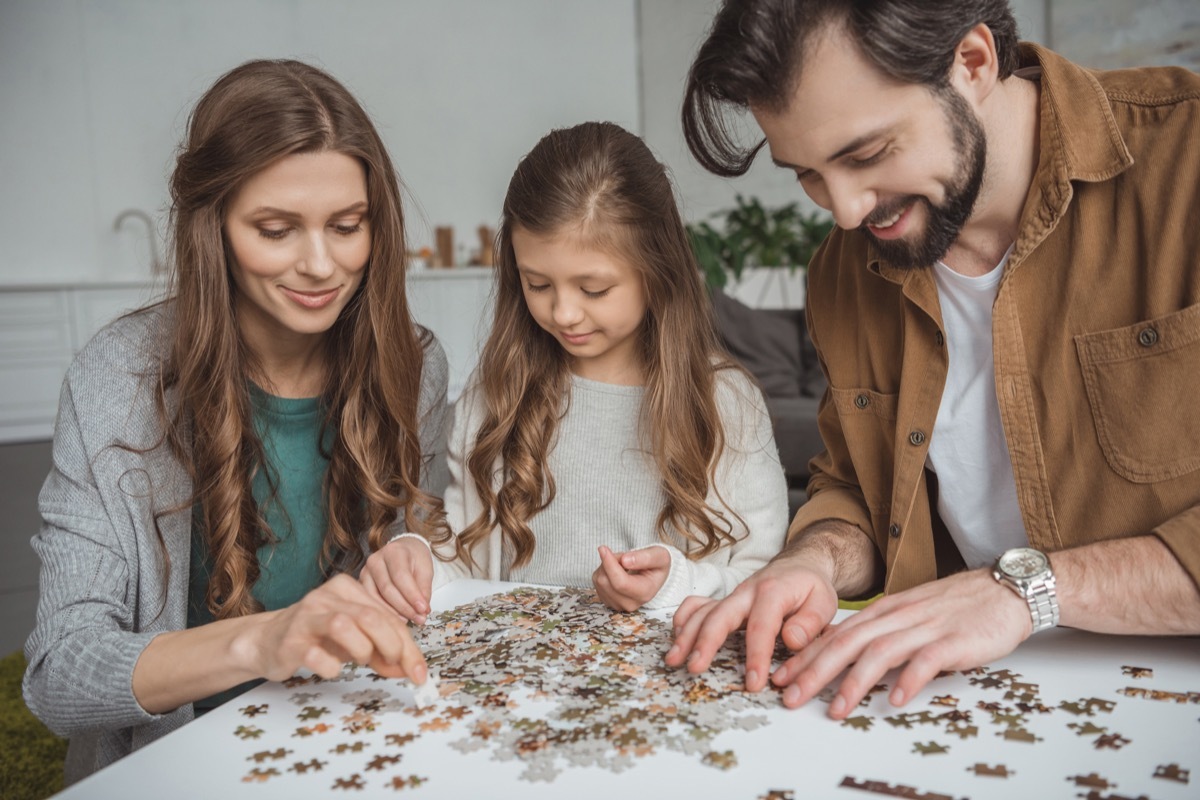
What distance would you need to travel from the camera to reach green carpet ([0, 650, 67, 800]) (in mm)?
3137

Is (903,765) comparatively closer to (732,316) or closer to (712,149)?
(712,149)

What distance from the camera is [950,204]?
5.90ft

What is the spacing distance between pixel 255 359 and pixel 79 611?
2.43 feet

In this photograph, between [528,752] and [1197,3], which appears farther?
[1197,3]

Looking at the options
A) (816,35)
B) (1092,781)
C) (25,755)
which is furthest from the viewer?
(25,755)

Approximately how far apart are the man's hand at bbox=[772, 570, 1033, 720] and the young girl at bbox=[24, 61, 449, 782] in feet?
3.33

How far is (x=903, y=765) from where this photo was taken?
1146 millimetres

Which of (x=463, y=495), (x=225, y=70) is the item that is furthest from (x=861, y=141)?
(x=225, y=70)

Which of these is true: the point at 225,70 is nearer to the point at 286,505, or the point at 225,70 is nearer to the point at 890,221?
the point at 286,505

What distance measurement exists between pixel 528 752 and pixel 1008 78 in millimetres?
1550

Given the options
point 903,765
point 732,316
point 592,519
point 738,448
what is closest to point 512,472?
point 592,519

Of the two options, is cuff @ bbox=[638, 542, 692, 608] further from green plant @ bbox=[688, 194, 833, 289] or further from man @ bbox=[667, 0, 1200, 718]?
green plant @ bbox=[688, 194, 833, 289]

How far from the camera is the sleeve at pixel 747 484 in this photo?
7.88 ft

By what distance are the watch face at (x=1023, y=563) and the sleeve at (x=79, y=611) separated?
4.47ft
